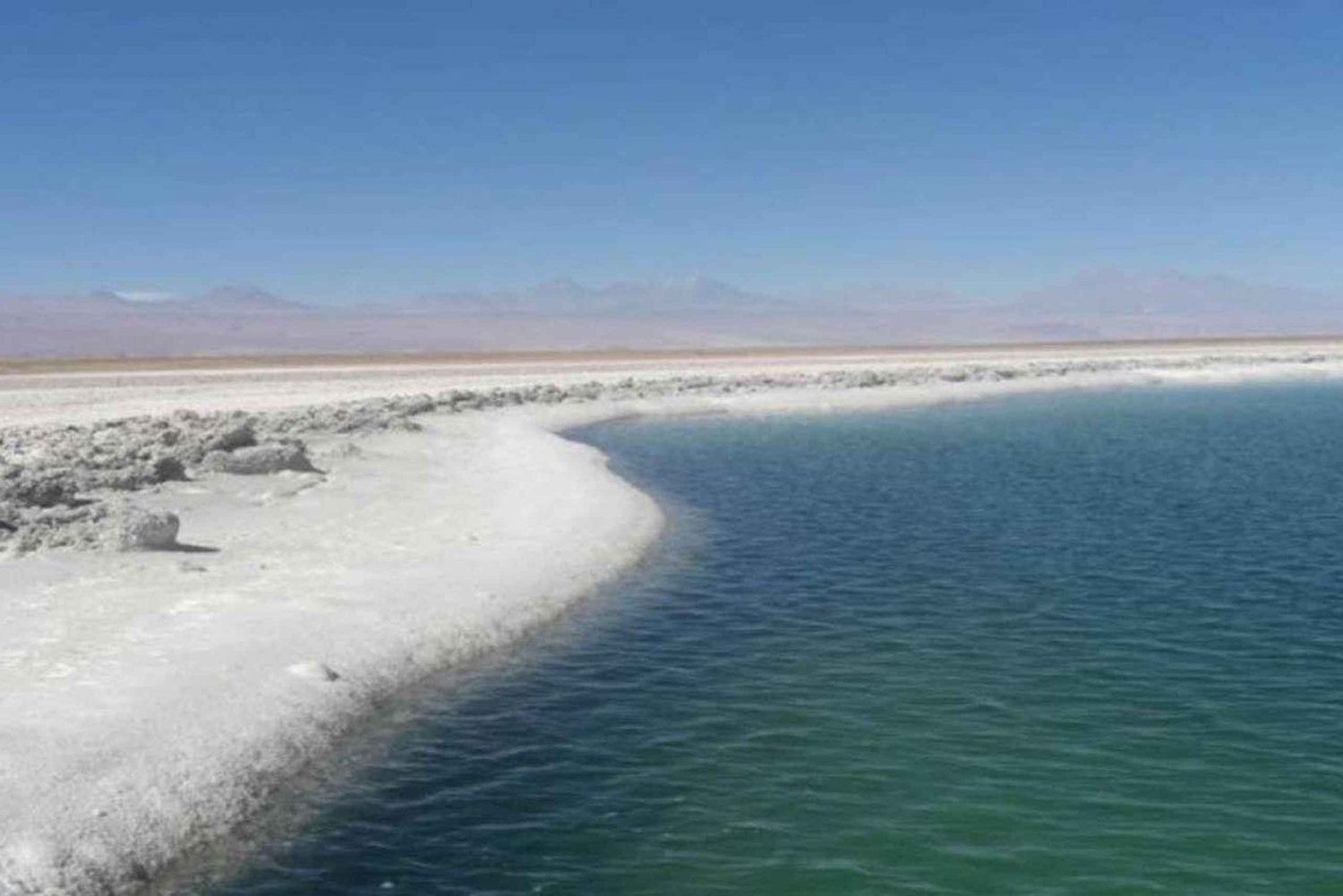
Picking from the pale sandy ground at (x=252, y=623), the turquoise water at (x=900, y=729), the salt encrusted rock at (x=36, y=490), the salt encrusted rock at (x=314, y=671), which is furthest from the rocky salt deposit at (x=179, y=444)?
the turquoise water at (x=900, y=729)

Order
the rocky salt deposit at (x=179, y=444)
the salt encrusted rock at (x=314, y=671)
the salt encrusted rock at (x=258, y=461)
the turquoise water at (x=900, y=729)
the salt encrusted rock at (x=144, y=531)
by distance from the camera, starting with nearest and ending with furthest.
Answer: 1. the turquoise water at (x=900, y=729)
2. the salt encrusted rock at (x=314, y=671)
3. the salt encrusted rock at (x=144, y=531)
4. the rocky salt deposit at (x=179, y=444)
5. the salt encrusted rock at (x=258, y=461)

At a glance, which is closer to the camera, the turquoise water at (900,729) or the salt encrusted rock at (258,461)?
the turquoise water at (900,729)

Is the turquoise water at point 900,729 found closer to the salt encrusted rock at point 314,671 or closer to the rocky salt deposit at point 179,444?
the salt encrusted rock at point 314,671

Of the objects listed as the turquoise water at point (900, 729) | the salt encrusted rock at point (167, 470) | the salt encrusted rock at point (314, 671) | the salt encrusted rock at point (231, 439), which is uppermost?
the salt encrusted rock at point (231, 439)

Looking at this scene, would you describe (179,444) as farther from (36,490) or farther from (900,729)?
(900,729)

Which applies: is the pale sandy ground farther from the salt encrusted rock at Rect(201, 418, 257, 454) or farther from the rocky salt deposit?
the salt encrusted rock at Rect(201, 418, 257, 454)

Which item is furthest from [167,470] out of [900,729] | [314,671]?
[900,729]
